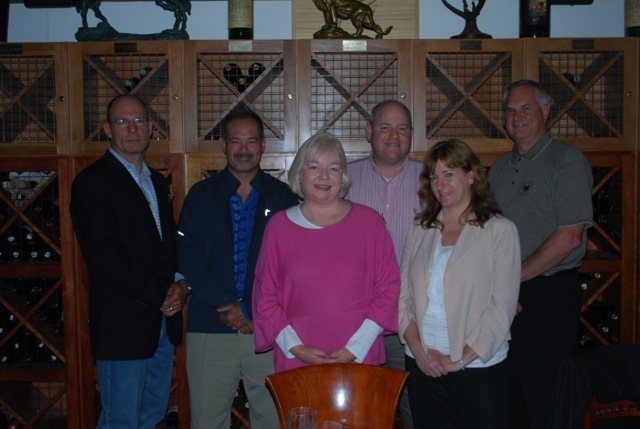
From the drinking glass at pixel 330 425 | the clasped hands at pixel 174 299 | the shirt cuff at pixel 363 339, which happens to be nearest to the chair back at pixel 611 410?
the shirt cuff at pixel 363 339

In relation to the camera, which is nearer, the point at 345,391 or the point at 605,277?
the point at 345,391

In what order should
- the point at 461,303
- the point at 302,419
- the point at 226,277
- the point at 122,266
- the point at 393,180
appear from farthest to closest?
the point at 393,180 → the point at 226,277 → the point at 122,266 → the point at 461,303 → the point at 302,419

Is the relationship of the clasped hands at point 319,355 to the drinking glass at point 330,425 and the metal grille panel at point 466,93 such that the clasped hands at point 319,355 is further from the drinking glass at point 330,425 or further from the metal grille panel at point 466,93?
the metal grille panel at point 466,93

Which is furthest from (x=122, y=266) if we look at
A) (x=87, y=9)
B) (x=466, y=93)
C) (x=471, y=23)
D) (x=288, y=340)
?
(x=471, y=23)

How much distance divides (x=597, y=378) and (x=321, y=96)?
82.0 inches

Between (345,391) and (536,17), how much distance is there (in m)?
2.44

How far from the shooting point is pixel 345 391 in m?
1.70

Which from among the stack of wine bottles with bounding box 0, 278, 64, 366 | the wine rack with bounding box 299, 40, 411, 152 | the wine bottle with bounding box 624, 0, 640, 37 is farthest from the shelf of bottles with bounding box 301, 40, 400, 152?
the stack of wine bottles with bounding box 0, 278, 64, 366

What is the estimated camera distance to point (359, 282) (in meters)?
2.05

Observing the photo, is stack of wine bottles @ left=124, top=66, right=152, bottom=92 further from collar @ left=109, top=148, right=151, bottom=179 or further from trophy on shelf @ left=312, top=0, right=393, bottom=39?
trophy on shelf @ left=312, top=0, right=393, bottom=39

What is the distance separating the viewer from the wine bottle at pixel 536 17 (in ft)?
10.6

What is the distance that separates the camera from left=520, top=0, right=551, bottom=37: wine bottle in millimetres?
3217

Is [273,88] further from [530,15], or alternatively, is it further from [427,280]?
[427,280]

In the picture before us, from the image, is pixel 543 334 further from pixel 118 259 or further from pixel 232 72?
pixel 232 72
